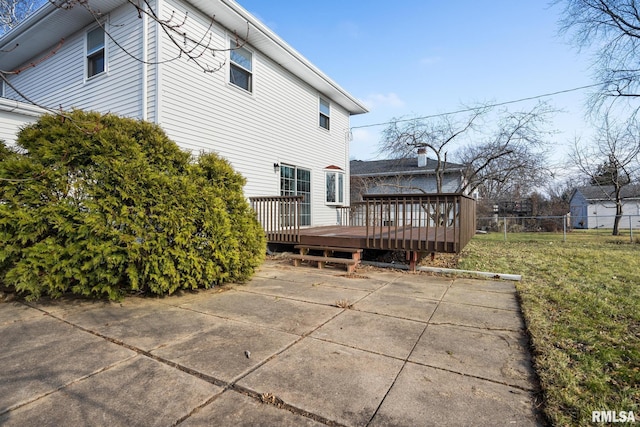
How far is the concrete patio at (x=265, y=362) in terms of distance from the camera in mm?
1656

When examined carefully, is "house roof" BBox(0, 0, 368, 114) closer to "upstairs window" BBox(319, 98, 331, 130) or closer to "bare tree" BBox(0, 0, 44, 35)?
"upstairs window" BBox(319, 98, 331, 130)

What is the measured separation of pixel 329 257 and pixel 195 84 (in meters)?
4.36

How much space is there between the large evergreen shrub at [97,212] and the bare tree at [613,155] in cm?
1718

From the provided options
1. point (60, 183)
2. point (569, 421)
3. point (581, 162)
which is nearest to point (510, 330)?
point (569, 421)

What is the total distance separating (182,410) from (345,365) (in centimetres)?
104

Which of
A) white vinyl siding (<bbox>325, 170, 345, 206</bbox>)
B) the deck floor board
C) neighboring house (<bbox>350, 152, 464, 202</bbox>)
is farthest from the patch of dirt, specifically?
neighboring house (<bbox>350, 152, 464, 202</bbox>)

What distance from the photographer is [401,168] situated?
58.0ft

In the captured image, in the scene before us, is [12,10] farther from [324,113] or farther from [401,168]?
[401,168]

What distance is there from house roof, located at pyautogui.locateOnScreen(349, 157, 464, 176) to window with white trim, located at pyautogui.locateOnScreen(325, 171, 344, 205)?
181 inches

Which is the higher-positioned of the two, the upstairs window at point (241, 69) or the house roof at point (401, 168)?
the upstairs window at point (241, 69)

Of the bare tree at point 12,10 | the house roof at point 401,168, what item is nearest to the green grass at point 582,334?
the house roof at point 401,168

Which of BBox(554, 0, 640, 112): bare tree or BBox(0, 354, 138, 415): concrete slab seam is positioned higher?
BBox(554, 0, 640, 112): bare tree

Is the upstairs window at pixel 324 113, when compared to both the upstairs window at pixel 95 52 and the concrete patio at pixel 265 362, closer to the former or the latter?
the upstairs window at pixel 95 52

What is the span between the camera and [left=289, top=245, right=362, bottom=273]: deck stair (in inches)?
220
